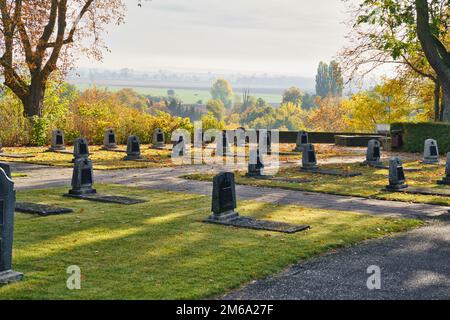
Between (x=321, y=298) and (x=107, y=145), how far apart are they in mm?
23134

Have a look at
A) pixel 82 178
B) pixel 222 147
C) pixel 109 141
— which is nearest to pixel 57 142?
pixel 109 141

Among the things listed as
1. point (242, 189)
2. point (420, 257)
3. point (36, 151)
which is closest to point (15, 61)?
point (36, 151)

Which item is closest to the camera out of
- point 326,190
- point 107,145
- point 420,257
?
point 420,257

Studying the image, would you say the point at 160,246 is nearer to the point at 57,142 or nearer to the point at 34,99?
the point at 57,142

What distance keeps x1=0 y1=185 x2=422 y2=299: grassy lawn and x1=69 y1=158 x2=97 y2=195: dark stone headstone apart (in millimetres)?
763

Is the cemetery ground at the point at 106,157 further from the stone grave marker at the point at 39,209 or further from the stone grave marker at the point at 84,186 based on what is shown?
the stone grave marker at the point at 39,209

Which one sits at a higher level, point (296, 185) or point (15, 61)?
point (15, 61)

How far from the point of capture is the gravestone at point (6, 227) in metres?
7.25

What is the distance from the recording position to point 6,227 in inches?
289

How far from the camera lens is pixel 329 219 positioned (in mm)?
11891

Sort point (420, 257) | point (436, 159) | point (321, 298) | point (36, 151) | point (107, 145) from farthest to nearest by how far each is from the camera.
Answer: point (107, 145), point (36, 151), point (436, 159), point (420, 257), point (321, 298)

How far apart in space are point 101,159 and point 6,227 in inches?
670

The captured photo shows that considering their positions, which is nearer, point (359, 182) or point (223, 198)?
point (223, 198)

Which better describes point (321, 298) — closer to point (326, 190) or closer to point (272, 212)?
point (272, 212)
